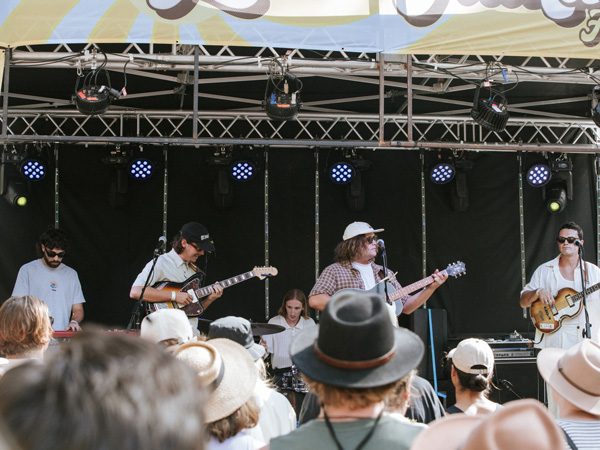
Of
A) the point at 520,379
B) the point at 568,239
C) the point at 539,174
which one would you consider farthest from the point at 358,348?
the point at 539,174

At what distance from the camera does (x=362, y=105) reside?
8508 mm

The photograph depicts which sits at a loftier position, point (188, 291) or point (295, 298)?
point (188, 291)

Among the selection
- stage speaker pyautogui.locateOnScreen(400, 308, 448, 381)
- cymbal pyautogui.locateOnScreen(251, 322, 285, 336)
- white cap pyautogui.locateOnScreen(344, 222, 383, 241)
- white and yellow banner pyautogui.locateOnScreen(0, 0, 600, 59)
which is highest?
white and yellow banner pyautogui.locateOnScreen(0, 0, 600, 59)

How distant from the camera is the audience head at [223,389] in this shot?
7.59ft

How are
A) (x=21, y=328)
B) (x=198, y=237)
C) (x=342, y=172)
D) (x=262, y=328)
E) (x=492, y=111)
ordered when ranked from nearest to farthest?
(x=21, y=328) → (x=262, y=328) → (x=198, y=237) → (x=492, y=111) → (x=342, y=172)

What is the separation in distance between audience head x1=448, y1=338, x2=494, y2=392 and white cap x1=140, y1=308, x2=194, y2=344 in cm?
147

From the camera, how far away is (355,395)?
1.84 m

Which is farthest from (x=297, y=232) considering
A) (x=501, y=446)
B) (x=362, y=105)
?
(x=501, y=446)

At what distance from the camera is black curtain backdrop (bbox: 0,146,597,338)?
848cm

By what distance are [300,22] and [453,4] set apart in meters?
1.15

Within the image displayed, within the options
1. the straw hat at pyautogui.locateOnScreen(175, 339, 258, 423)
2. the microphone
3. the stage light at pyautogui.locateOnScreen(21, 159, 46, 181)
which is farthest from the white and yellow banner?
the stage light at pyautogui.locateOnScreen(21, 159, 46, 181)

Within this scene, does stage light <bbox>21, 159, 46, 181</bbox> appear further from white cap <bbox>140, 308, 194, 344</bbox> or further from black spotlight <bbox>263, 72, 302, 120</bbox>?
white cap <bbox>140, 308, 194, 344</bbox>

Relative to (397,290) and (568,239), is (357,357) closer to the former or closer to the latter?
(397,290)

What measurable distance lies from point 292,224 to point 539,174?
3.22 metres
